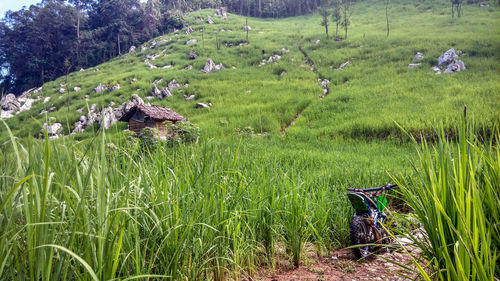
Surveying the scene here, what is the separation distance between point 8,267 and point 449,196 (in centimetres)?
222

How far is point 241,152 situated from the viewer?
529cm

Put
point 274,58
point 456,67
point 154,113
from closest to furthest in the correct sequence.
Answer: point 154,113 < point 456,67 < point 274,58

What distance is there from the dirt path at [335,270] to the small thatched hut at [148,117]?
11863 mm

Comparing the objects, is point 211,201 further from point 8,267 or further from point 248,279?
point 8,267

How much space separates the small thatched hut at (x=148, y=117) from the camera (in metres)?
14.2

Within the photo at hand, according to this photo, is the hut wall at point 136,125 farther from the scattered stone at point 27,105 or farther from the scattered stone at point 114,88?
the scattered stone at point 27,105

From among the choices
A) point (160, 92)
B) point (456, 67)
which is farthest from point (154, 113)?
point (456, 67)

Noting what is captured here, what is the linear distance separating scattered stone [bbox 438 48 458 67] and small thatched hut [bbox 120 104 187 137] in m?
20.0

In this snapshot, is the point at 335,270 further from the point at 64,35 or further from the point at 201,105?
the point at 64,35

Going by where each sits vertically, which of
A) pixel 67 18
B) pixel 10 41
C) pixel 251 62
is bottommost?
pixel 251 62

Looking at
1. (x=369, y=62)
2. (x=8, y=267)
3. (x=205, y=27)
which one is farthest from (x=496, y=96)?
(x=205, y=27)

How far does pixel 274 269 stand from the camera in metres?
2.72

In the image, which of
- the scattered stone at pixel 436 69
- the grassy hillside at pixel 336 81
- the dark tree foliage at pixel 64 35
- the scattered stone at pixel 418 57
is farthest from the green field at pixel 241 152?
the dark tree foliage at pixel 64 35

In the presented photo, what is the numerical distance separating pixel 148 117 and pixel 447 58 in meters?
22.0
